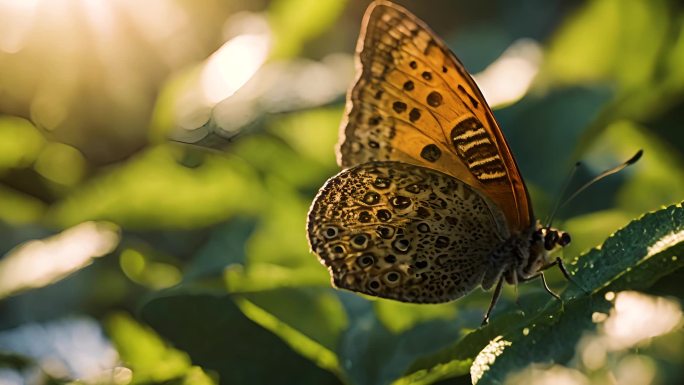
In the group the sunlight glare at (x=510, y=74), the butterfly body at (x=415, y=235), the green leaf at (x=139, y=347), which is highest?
the sunlight glare at (x=510, y=74)

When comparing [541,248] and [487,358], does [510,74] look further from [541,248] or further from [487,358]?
[487,358]

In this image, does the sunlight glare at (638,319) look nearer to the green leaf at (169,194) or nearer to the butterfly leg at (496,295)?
the butterfly leg at (496,295)

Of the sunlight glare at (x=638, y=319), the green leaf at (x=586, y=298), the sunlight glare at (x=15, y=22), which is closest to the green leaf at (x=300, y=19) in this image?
the sunlight glare at (x=15, y=22)

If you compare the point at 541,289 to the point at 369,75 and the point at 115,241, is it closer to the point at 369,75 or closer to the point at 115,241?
the point at 369,75

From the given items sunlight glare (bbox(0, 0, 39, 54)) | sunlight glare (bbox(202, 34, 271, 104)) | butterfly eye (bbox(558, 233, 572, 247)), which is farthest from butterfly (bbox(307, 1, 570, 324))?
sunlight glare (bbox(0, 0, 39, 54))

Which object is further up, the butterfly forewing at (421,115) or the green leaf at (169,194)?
the butterfly forewing at (421,115)

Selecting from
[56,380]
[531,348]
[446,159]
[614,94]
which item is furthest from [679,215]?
[56,380]

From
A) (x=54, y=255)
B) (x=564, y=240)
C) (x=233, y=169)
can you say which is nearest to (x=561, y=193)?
(x=564, y=240)
